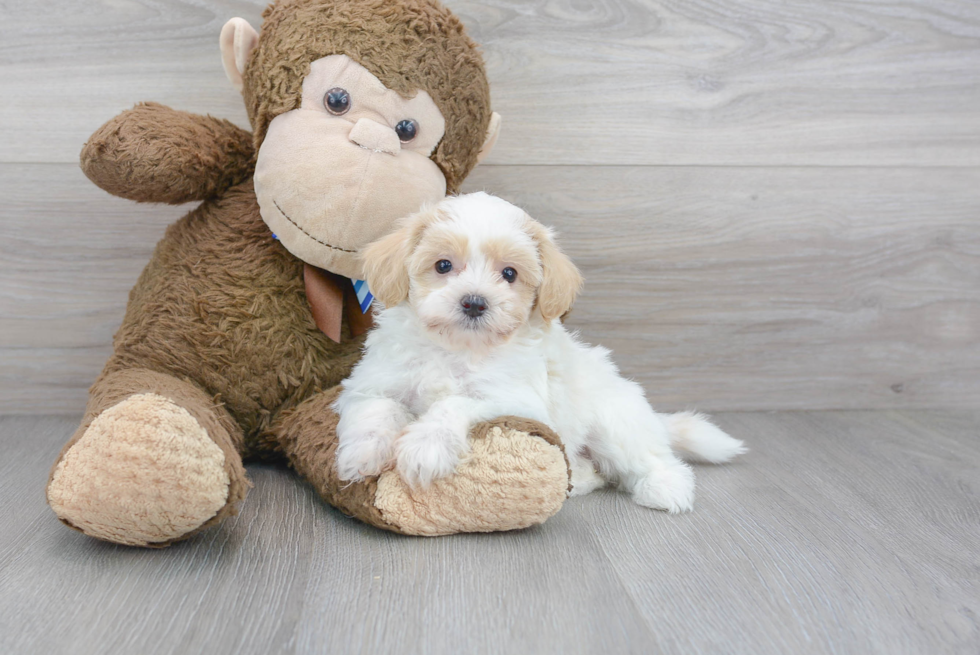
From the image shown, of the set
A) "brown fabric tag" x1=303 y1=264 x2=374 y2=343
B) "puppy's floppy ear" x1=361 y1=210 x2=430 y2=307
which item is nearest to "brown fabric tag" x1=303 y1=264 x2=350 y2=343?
"brown fabric tag" x1=303 y1=264 x2=374 y2=343

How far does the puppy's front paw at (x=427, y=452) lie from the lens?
1.10m

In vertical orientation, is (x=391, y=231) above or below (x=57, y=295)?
above

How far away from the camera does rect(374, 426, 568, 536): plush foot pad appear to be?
1121 mm

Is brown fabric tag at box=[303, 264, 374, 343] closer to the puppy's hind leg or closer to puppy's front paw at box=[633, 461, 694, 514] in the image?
the puppy's hind leg

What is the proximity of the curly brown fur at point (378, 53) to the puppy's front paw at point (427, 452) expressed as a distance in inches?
19.5

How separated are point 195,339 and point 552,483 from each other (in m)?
0.69

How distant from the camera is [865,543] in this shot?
121 centimetres

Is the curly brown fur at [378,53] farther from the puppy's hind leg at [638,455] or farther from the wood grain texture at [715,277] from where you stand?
→ the puppy's hind leg at [638,455]

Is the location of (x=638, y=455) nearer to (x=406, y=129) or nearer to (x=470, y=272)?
(x=470, y=272)

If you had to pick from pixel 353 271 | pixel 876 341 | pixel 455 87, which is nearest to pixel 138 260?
pixel 353 271

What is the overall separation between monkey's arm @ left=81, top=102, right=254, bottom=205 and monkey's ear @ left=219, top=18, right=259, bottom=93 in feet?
0.39

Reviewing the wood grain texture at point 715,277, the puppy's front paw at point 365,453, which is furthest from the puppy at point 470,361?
the wood grain texture at point 715,277

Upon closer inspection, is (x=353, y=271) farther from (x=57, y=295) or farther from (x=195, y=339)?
(x=57, y=295)

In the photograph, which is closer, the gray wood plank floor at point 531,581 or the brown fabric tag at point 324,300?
the gray wood plank floor at point 531,581
